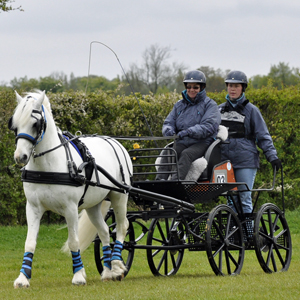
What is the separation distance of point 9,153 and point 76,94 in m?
1.76

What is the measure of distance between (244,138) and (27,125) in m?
3.32

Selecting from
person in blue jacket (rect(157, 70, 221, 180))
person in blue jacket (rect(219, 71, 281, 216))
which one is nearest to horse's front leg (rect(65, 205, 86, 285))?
person in blue jacket (rect(157, 70, 221, 180))

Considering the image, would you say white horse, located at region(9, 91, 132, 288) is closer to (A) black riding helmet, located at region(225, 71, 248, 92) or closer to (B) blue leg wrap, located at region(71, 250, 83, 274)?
(B) blue leg wrap, located at region(71, 250, 83, 274)

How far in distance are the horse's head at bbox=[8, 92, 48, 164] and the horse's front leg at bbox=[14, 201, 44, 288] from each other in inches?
28.3

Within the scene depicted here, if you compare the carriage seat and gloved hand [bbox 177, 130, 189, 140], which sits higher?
gloved hand [bbox 177, 130, 189, 140]

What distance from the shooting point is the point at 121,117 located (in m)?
11.5

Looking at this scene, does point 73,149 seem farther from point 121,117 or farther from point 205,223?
point 121,117

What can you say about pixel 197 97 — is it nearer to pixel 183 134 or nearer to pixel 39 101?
pixel 183 134

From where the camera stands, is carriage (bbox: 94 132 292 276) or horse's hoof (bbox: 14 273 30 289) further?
carriage (bbox: 94 132 292 276)

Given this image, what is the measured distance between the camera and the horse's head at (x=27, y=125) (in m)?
5.23

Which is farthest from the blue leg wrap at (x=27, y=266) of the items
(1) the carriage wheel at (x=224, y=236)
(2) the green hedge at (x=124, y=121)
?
(2) the green hedge at (x=124, y=121)

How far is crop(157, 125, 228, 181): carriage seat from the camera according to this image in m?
6.78

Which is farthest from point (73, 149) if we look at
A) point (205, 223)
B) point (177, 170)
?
point (205, 223)

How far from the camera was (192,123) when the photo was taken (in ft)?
23.7
